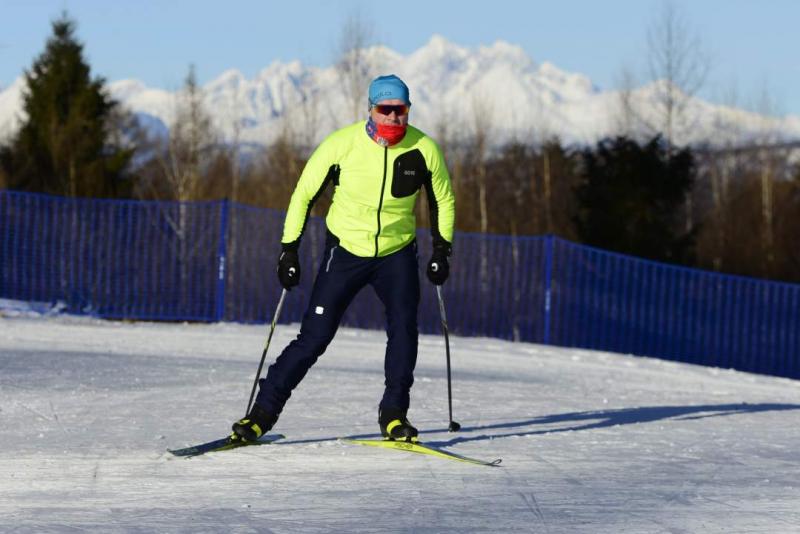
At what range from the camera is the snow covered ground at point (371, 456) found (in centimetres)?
424

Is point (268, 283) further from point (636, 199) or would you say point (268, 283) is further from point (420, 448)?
point (420, 448)

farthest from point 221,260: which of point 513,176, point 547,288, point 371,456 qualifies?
point 513,176

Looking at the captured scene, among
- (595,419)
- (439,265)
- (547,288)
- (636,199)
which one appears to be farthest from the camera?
(636,199)

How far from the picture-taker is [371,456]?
18.2 feet

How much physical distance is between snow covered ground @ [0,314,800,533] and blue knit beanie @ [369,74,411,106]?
164 cm

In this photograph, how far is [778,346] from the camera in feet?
58.0

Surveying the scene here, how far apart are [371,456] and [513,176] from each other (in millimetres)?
45962

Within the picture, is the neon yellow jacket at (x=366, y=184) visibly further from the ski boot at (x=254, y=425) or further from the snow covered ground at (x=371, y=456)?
the snow covered ground at (x=371, y=456)

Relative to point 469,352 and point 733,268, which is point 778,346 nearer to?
point 469,352

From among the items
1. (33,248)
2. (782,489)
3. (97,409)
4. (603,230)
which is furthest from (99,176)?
(782,489)

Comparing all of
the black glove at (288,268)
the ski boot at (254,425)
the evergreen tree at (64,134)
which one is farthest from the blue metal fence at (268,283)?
the evergreen tree at (64,134)

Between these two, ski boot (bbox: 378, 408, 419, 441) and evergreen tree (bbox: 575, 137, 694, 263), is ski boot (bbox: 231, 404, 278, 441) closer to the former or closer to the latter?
ski boot (bbox: 378, 408, 419, 441)

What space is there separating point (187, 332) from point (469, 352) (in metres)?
3.17

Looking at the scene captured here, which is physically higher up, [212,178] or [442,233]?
[212,178]
